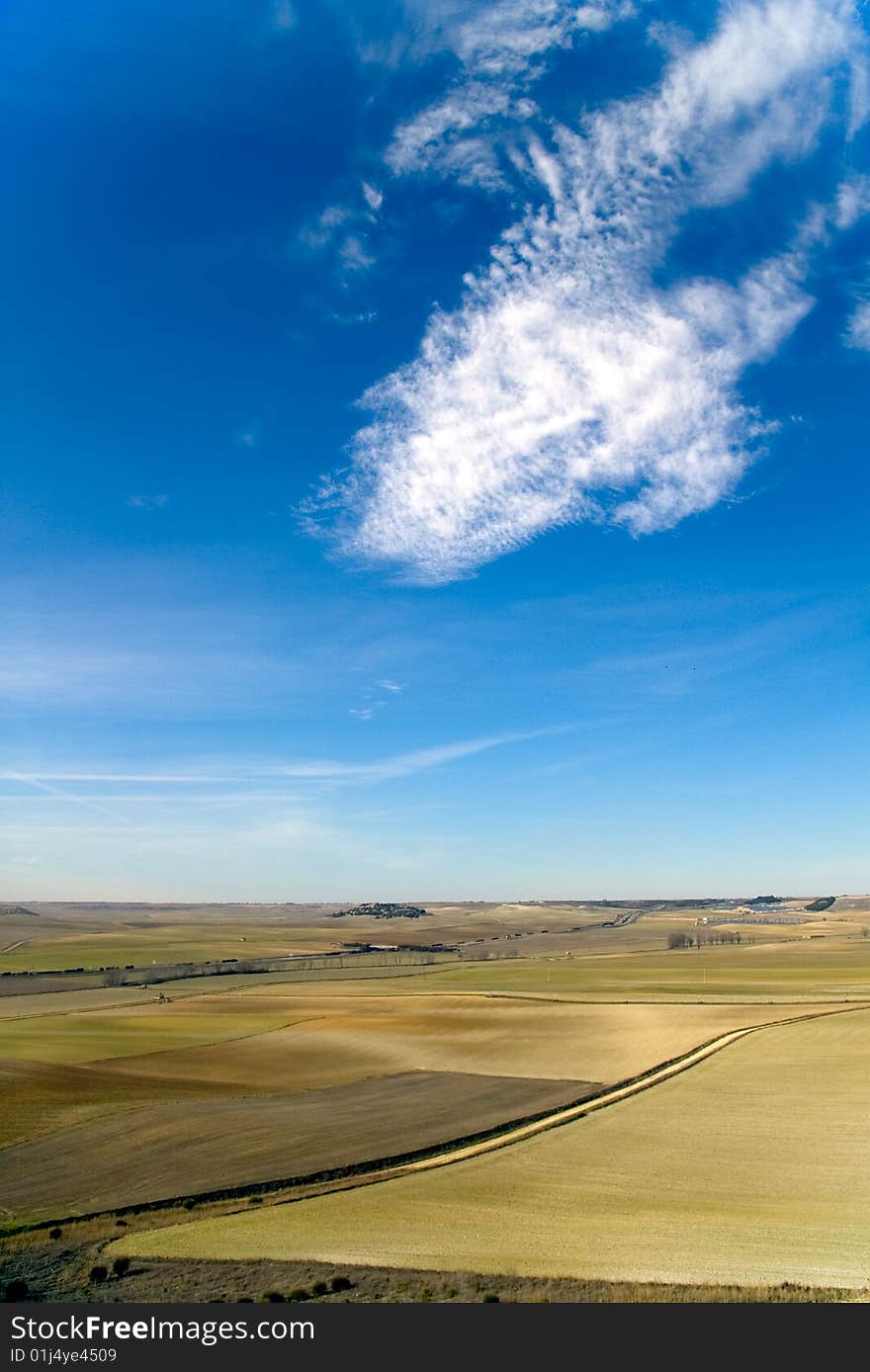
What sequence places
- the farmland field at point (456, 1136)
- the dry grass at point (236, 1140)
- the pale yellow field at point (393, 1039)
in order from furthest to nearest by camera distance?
the pale yellow field at point (393, 1039) → the dry grass at point (236, 1140) → the farmland field at point (456, 1136)

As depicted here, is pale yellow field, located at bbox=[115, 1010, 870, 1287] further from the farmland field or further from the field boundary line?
the field boundary line

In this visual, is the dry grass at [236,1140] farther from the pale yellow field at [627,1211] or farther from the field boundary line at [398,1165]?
the pale yellow field at [627,1211]

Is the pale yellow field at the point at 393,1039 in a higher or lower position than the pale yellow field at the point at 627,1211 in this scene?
lower

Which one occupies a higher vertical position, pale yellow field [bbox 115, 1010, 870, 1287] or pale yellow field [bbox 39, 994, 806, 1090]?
pale yellow field [bbox 115, 1010, 870, 1287]

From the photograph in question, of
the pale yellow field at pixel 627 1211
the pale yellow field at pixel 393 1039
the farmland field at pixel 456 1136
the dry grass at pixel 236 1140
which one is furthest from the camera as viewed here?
the pale yellow field at pixel 393 1039

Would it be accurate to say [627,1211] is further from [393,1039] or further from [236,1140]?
[393,1039]

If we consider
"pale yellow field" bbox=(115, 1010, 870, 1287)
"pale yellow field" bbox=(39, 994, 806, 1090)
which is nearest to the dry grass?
"pale yellow field" bbox=(115, 1010, 870, 1287)

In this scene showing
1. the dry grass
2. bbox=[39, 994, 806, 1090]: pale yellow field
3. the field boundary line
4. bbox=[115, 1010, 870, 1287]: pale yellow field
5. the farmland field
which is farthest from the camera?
bbox=[39, 994, 806, 1090]: pale yellow field

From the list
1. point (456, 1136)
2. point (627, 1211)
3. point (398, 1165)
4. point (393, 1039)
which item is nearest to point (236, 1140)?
point (398, 1165)

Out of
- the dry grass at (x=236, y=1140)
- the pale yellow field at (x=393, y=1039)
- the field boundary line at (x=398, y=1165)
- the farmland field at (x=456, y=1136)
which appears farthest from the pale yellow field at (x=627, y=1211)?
the pale yellow field at (x=393, y=1039)
